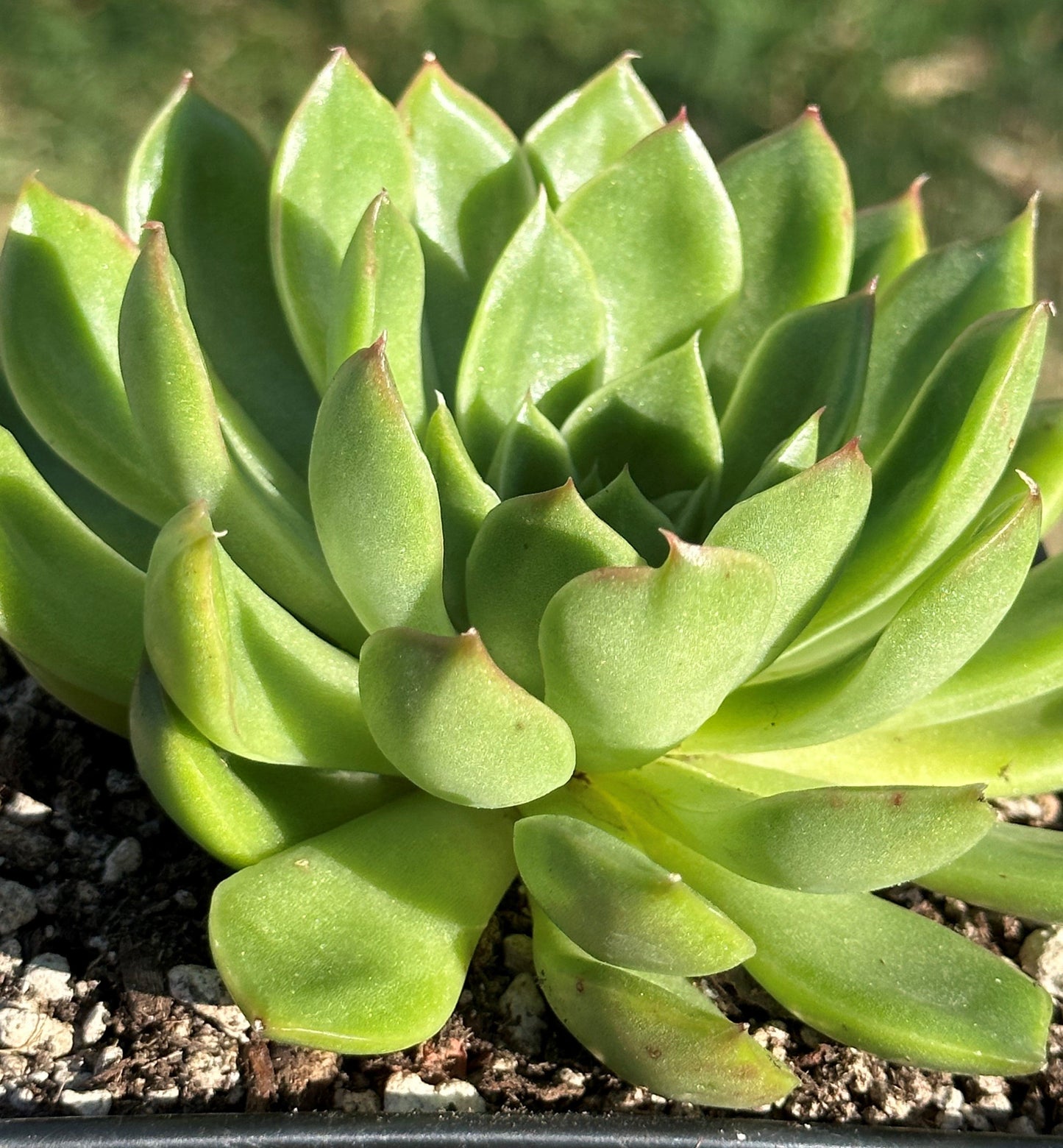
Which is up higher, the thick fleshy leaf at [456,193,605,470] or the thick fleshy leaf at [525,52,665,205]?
the thick fleshy leaf at [525,52,665,205]

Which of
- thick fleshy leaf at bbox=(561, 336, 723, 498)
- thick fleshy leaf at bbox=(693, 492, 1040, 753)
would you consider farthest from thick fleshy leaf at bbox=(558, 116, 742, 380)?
thick fleshy leaf at bbox=(693, 492, 1040, 753)

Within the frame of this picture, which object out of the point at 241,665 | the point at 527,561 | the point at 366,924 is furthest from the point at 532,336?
the point at 366,924

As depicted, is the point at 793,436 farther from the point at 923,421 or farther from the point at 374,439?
the point at 374,439

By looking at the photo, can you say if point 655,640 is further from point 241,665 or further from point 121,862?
point 121,862

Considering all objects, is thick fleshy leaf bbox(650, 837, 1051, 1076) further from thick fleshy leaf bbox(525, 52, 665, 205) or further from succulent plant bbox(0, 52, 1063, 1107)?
thick fleshy leaf bbox(525, 52, 665, 205)

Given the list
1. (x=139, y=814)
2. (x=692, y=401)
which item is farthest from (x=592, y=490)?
(x=139, y=814)

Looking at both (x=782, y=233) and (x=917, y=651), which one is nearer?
(x=917, y=651)

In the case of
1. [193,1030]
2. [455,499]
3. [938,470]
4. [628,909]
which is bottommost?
[193,1030]

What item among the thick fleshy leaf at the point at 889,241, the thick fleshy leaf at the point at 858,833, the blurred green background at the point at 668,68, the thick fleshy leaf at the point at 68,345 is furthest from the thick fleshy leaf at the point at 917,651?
the blurred green background at the point at 668,68
